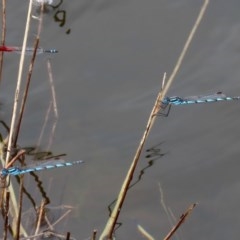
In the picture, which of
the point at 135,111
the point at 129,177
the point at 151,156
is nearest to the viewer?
the point at 129,177

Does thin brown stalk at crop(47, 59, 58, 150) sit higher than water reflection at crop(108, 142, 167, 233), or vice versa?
thin brown stalk at crop(47, 59, 58, 150)

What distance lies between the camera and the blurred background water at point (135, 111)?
3.52 m

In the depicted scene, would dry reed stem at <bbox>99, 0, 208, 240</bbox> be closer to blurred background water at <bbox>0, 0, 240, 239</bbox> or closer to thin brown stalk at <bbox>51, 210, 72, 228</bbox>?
blurred background water at <bbox>0, 0, 240, 239</bbox>

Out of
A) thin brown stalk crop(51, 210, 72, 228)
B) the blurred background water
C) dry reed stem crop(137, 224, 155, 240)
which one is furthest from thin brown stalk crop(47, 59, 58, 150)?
dry reed stem crop(137, 224, 155, 240)

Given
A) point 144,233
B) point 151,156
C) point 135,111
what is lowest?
point 144,233

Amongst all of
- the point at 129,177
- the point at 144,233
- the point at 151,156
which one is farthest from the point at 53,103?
the point at 129,177

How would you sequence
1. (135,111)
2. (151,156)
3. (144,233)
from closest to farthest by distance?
1. (144,233)
2. (151,156)
3. (135,111)

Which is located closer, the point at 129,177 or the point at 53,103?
the point at 129,177

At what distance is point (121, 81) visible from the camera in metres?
4.25

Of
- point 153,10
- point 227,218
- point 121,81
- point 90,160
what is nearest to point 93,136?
point 90,160

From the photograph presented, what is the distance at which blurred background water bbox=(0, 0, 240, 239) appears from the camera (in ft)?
11.6

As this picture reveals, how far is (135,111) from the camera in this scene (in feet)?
13.3

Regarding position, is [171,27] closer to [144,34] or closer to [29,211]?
[144,34]

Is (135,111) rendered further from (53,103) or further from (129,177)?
(129,177)
